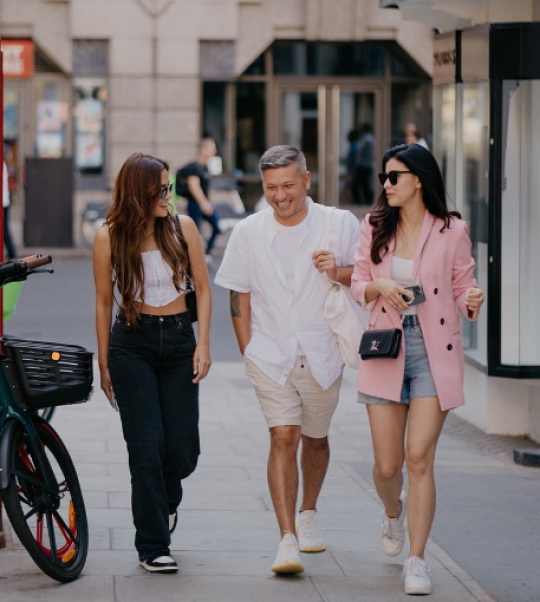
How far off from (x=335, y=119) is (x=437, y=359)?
21169 millimetres

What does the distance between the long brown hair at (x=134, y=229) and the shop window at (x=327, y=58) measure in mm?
20683

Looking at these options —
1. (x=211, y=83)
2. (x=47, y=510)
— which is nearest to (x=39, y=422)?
(x=47, y=510)

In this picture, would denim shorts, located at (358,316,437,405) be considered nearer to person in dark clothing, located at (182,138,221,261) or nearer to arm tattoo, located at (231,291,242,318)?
arm tattoo, located at (231,291,242,318)

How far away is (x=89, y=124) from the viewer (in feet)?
83.1

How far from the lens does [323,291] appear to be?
5551mm

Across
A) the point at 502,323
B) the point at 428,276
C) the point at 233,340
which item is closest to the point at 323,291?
the point at 428,276

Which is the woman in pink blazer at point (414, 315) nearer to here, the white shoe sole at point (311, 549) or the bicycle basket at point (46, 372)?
the white shoe sole at point (311, 549)

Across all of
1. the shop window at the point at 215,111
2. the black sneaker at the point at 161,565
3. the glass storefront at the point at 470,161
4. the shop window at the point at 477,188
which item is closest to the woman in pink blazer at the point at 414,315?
the black sneaker at the point at 161,565

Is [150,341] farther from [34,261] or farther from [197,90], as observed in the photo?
[197,90]

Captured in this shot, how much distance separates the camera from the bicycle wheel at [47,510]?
16.3 ft

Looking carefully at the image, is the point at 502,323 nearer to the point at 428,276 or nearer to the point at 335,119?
the point at 428,276

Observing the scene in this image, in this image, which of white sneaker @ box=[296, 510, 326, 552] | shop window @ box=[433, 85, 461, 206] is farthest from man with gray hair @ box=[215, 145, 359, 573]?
shop window @ box=[433, 85, 461, 206]

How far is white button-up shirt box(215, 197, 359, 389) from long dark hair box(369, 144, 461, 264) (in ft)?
0.72

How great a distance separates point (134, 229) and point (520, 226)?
3648 mm
